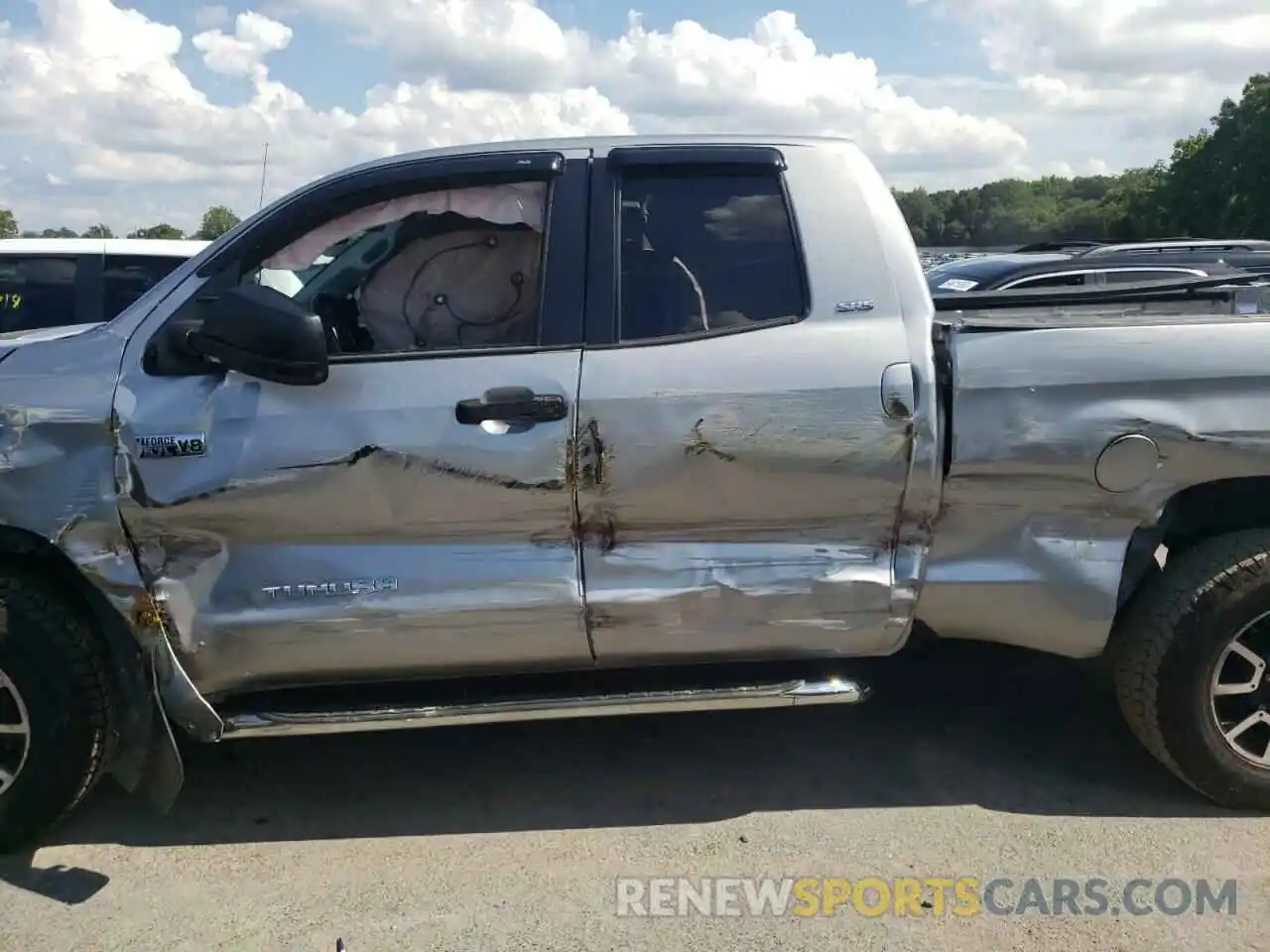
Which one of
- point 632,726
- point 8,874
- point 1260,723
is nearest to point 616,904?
point 632,726

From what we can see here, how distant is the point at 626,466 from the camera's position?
3145 mm

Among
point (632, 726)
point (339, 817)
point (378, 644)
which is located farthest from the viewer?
point (632, 726)

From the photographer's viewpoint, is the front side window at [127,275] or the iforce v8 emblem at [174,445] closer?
the iforce v8 emblem at [174,445]

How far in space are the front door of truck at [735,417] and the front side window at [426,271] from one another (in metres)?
0.24

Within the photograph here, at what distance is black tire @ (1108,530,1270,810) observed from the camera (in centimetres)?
328

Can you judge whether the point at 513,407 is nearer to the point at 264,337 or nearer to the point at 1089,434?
the point at 264,337

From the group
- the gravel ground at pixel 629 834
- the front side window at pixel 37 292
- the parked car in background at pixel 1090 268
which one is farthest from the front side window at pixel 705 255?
the parked car in background at pixel 1090 268

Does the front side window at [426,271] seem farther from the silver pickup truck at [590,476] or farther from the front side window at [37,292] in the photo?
Answer: the front side window at [37,292]

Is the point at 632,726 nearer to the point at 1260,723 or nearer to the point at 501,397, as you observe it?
the point at 501,397

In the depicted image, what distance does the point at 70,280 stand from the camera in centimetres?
661

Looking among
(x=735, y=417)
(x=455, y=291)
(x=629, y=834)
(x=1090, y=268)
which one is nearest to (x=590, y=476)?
(x=735, y=417)

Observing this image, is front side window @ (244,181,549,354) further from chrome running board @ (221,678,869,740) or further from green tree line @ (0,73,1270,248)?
green tree line @ (0,73,1270,248)

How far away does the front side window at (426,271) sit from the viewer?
3.30 m

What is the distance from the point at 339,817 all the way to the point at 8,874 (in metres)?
0.91
